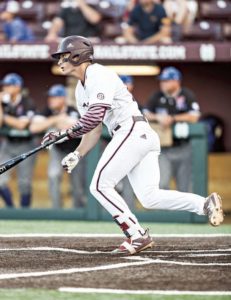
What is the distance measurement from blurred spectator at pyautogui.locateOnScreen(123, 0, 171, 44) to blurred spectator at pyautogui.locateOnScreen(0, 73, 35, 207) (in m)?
2.00

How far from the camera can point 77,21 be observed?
12422 mm

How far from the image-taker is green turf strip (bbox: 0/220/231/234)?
8953mm

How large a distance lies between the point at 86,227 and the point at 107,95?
10.9 feet

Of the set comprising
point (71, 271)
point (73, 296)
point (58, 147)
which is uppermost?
point (58, 147)

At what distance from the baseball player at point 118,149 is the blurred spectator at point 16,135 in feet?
12.8

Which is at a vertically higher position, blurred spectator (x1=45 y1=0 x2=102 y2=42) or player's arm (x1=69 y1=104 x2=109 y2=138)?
blurred spectator (x1=45 y1=0 x2=102 y2=42)

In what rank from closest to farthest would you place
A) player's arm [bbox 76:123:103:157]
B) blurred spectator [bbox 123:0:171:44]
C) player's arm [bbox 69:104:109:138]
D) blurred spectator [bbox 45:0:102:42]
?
player's arm [bbox 69:104:109:138] → player's arm [bbox 76:123:103:157] → blurred spectator [bbox 123:0:171:44] → blurred spectator [bbox 45:0:102:42]

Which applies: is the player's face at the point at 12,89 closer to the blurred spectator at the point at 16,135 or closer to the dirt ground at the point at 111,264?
the blurred spectator at the point at 16,135

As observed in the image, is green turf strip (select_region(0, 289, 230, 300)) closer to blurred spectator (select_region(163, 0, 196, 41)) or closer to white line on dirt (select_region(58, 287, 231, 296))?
white line on dirt (select_region(58, 287, 231, 296))

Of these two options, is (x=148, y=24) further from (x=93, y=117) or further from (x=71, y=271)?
(x=71, y=271)

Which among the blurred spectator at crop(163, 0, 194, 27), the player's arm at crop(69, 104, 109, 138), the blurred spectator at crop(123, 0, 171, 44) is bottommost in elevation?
the player's arm at crop(69, 104, 109, 138)

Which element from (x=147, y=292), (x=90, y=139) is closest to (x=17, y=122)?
(x=90, y=139)

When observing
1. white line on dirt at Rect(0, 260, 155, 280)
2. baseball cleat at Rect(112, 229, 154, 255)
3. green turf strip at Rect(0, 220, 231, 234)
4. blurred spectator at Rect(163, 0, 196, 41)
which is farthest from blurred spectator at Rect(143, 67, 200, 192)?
white line on dirt at Rect(0, 260, 155, 280)

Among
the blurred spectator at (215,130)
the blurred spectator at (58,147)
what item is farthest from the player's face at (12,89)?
the blurred spectator at (215,130)
